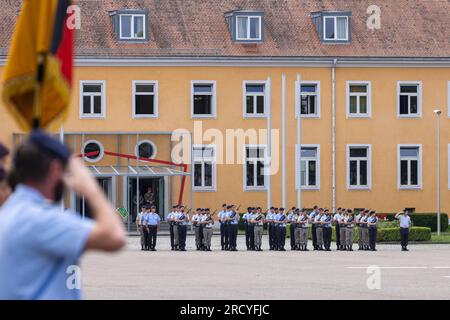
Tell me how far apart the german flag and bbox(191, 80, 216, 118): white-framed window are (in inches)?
2206

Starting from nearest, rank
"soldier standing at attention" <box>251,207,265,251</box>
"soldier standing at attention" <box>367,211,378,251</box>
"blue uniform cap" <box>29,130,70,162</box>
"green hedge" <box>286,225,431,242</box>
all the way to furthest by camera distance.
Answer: "blue uniform cap" <box>29,130,70,162</box> → "soldier standing at attention" <box>367,211,378,251</box> → "soldier standing at attention" <box>251,207,265,251</box> → "green hedge" <box>286,225,431,242</box>

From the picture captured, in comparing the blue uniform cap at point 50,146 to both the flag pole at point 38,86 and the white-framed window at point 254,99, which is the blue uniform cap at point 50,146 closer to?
the flag pole at point 38,86

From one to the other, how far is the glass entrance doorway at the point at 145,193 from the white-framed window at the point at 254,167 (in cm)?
449

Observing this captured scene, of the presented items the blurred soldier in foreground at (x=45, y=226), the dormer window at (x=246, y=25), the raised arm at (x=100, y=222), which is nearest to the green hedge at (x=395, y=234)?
the dormer window at (x=246, y=25)

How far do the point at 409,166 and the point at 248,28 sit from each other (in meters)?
10.1

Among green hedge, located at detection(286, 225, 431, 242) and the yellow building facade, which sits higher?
the yellow building facade

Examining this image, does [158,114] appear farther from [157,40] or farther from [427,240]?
[427,240]

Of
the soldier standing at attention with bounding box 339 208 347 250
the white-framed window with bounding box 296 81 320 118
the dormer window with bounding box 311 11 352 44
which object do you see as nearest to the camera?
the soldier standing at attention with bounding box 339 208 347 250

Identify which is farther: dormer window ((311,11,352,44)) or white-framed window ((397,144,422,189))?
white-framed window ((397,144,422,189))

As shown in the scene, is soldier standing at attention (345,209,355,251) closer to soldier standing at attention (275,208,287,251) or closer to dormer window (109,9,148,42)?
soldier standing at attention (275,208,287,251)

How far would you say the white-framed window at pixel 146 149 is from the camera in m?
60.9

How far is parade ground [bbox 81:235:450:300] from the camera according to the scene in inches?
942

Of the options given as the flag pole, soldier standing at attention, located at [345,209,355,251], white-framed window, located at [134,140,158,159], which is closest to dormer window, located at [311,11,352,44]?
white-framed window, located at [134,140,158,159]

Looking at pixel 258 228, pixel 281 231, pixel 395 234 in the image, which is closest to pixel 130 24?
pixel 395 234
